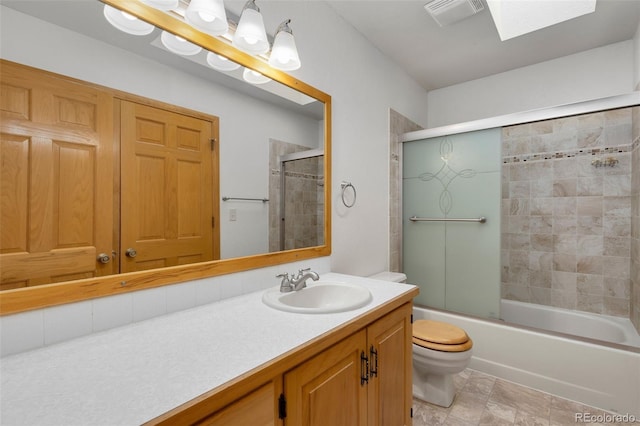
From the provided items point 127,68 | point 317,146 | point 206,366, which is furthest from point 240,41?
point 206,366

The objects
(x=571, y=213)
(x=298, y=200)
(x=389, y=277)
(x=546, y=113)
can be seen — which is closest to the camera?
(x=298, y=200)

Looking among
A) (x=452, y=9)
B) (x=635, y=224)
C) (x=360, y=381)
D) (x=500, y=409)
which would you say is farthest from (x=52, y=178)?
(x=635, y=224)

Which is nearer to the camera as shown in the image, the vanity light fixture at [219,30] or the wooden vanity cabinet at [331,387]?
the wooden vanity cabinet at [331,387]

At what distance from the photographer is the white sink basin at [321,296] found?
4.25ft

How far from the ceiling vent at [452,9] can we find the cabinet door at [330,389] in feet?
6.65

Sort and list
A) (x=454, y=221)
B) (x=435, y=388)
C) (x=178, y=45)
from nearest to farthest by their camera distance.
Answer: (x=178, y=45) < (x=435, y=388) < (x=454, y=221)

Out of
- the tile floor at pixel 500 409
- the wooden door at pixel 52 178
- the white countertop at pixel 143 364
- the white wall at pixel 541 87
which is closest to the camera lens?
the white countertop at pixel 143 364

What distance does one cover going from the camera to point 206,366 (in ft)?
2.29

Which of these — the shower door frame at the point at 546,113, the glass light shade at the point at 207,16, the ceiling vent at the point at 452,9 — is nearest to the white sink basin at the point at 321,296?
the glass light shade at the point at 207,16

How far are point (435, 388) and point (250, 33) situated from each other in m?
2.18

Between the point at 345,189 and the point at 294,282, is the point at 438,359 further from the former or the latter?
the point at 345,189

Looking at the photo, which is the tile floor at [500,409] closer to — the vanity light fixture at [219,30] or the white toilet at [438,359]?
the white toilet at [438,359]

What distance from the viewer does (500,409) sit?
178 centimetres

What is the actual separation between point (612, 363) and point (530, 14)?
2.14 m
